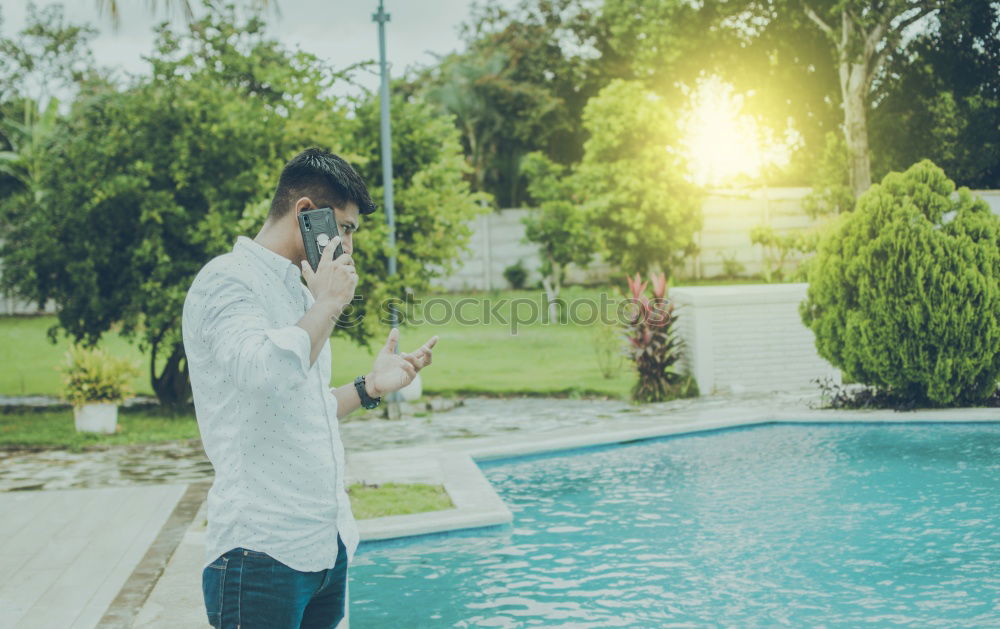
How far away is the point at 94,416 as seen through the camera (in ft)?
38.4

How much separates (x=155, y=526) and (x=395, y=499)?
173cm

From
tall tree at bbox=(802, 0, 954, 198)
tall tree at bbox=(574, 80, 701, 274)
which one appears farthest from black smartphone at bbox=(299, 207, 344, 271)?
tall tree at bbox=(802, 0, 954, 198)

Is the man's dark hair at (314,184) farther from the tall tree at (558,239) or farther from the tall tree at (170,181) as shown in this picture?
the tall tree at (558,239)

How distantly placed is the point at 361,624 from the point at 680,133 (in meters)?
20.2

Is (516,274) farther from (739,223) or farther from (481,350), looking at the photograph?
(481,350)

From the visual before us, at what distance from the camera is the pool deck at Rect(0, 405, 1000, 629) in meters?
5.66

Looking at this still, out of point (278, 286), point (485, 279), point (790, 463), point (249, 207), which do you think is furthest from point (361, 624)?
point (485, 279)

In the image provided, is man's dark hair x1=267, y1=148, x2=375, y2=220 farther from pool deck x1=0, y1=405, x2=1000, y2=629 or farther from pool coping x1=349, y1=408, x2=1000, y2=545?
pool coping x1=349, y1=408, x2=1000, y2=545

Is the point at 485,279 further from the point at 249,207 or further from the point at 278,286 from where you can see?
the point at 278,286

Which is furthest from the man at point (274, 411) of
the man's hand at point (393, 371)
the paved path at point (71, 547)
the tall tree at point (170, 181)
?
the tall tree at point (170, 181)

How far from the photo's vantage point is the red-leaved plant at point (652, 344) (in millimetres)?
13117

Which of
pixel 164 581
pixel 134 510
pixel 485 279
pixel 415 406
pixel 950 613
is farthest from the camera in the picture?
pixel 485 279

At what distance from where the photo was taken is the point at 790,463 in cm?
956

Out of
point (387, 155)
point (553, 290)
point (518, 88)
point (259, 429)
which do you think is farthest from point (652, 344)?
point (518, 88)
